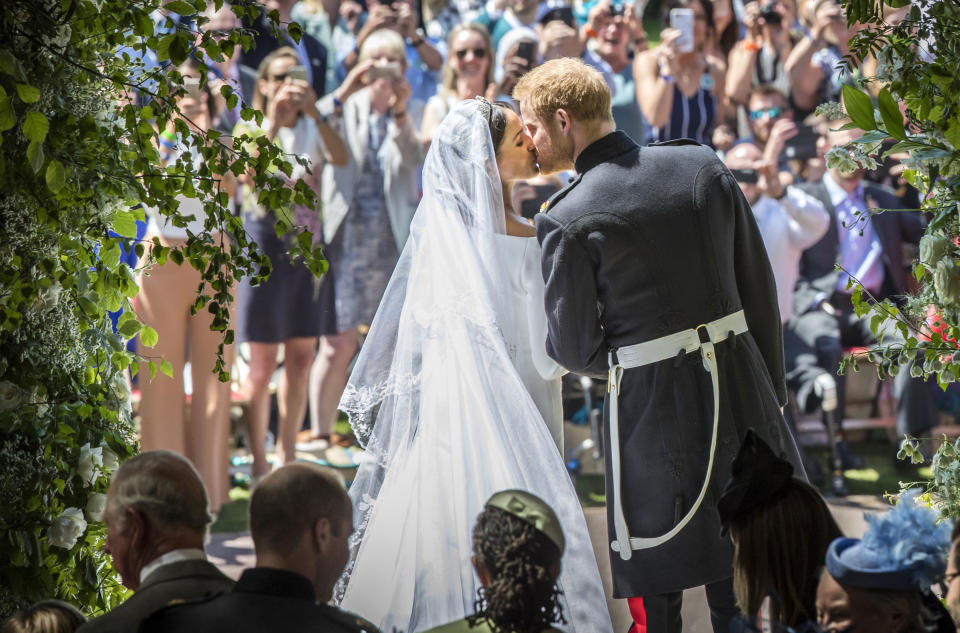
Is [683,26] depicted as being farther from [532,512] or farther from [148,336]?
[532,512]

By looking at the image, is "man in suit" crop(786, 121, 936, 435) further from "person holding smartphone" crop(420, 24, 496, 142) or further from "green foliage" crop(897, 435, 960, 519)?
"green foliage" crop(897, 435, 960, 519)

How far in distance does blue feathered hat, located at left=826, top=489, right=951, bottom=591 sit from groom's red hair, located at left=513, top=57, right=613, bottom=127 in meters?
1.26

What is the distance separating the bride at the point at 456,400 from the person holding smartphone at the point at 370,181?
12.4 feet

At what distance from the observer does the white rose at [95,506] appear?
252 centimetres

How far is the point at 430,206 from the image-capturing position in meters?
3.16

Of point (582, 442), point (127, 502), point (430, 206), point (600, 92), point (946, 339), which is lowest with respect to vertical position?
point (582, 442)

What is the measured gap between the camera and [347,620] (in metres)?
1.92

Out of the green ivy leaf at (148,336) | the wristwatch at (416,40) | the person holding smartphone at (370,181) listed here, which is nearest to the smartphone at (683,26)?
the wristwatch at (416,40)

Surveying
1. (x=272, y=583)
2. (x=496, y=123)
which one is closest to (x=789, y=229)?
(x=496, y=123)

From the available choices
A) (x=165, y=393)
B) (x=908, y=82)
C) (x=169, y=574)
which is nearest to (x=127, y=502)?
(x=169, y=574)

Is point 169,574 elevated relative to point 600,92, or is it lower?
lower

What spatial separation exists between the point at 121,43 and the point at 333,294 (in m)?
4.42

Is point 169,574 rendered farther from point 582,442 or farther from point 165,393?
point 582,442

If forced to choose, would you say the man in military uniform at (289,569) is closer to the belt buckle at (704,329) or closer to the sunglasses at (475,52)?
the belt buckle at (704,329)
